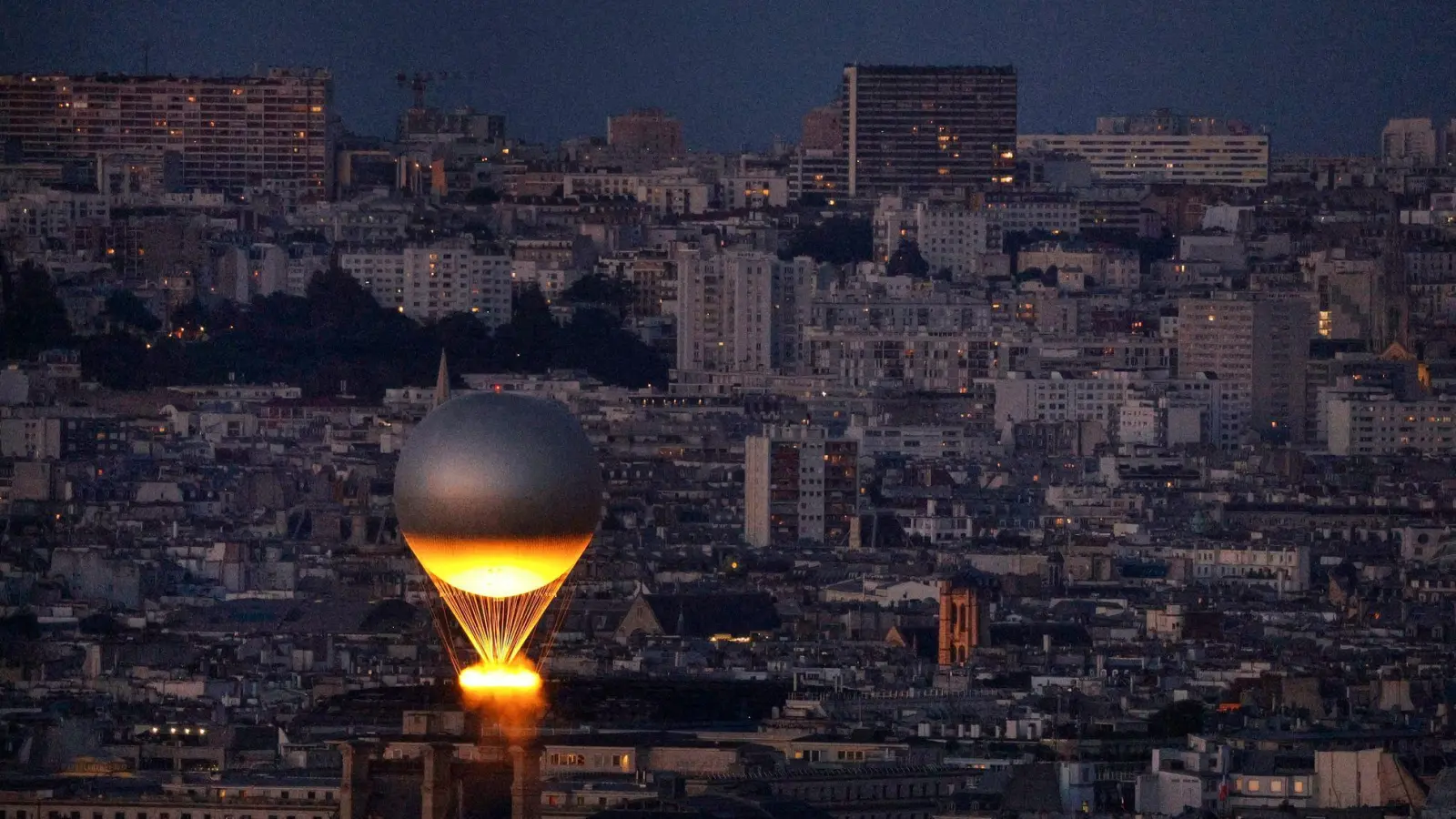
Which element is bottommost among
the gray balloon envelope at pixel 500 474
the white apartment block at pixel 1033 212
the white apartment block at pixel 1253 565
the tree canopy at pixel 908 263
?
the white apartment block at pixel 1253 565

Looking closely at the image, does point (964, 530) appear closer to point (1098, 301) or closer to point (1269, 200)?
point (1098, 301)

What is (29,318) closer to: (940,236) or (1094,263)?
(1094,263)

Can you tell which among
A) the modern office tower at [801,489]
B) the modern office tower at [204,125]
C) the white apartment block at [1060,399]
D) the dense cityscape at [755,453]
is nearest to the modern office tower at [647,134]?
the dense cityscape at [755,453]

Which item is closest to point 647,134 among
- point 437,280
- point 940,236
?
point 940,236

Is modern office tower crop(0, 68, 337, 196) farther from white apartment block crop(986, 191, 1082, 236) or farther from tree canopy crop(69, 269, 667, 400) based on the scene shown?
tree canopy crop(69, 269, 667, 400)

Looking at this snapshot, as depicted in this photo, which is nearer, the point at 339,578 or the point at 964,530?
the point at 339,578

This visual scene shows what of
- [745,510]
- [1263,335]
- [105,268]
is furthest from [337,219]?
[745,510]

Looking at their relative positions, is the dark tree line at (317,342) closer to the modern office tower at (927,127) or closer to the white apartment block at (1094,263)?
the white apartment block at (1094,263)
